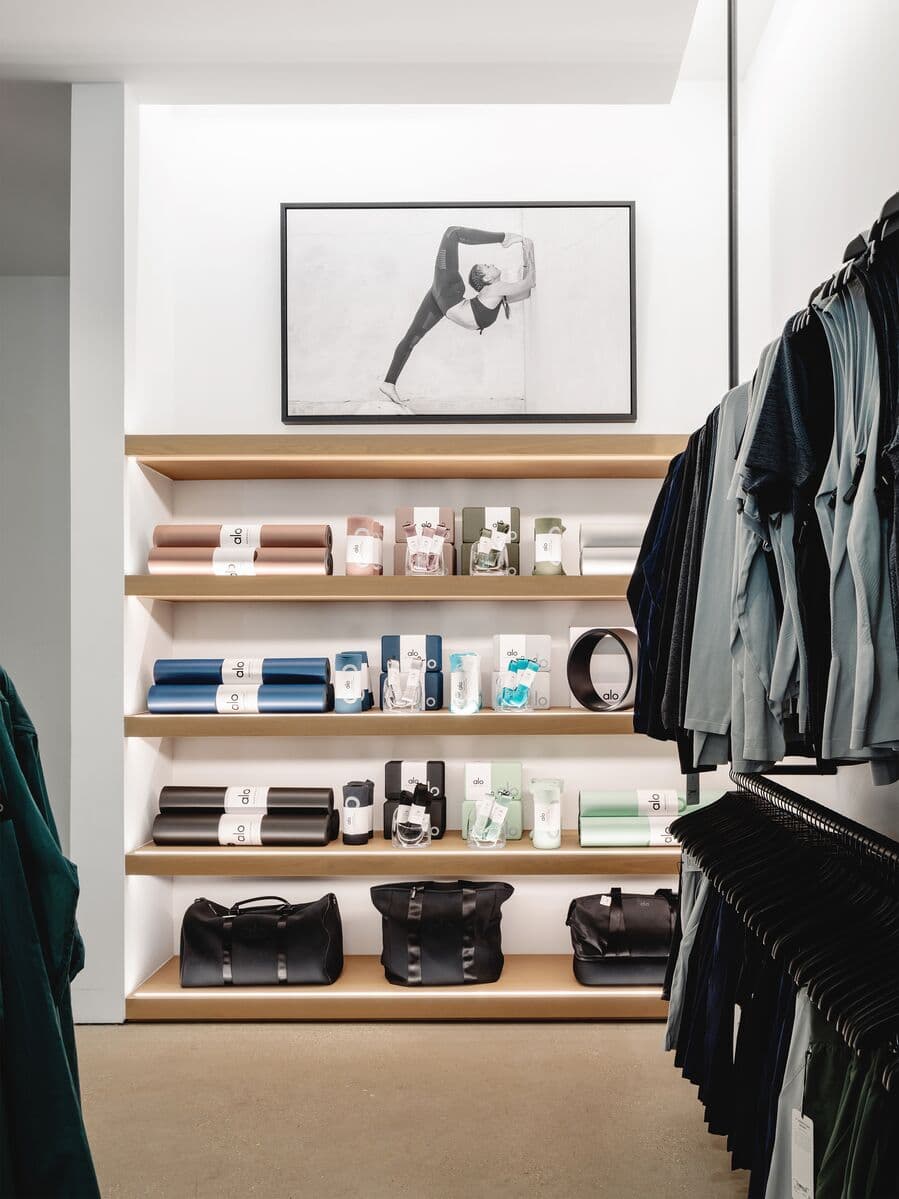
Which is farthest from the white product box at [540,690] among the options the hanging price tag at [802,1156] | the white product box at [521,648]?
the hanging price tag at [802,1156]

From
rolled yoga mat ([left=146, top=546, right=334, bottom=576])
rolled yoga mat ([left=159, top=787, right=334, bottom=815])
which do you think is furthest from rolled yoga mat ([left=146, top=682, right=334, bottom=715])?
rolled yoga mat ([left=146, top=546, right=334, bottom=576])

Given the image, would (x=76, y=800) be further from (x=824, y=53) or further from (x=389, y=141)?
(x=824, y=53)

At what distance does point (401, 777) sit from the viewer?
3244 mm

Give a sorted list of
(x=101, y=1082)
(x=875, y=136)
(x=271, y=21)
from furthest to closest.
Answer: (x=271, y=21) → (x=101, y=1082) → (x=875, y=136)

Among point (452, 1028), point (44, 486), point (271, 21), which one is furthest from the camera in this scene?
point (44, 486)

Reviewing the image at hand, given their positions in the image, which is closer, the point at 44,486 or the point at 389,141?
the point at 389,141

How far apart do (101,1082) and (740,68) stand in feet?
13.4

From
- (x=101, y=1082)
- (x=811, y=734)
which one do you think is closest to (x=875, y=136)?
(x=811, y=734)

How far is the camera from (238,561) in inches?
122

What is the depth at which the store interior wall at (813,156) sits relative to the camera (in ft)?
7.43

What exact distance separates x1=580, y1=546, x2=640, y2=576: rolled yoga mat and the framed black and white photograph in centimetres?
53

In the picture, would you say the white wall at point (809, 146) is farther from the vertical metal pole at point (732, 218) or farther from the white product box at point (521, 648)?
the white product box at point (521, 648)

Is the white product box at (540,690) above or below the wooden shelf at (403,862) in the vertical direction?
above

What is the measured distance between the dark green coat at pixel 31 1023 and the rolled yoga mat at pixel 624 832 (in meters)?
2.00
